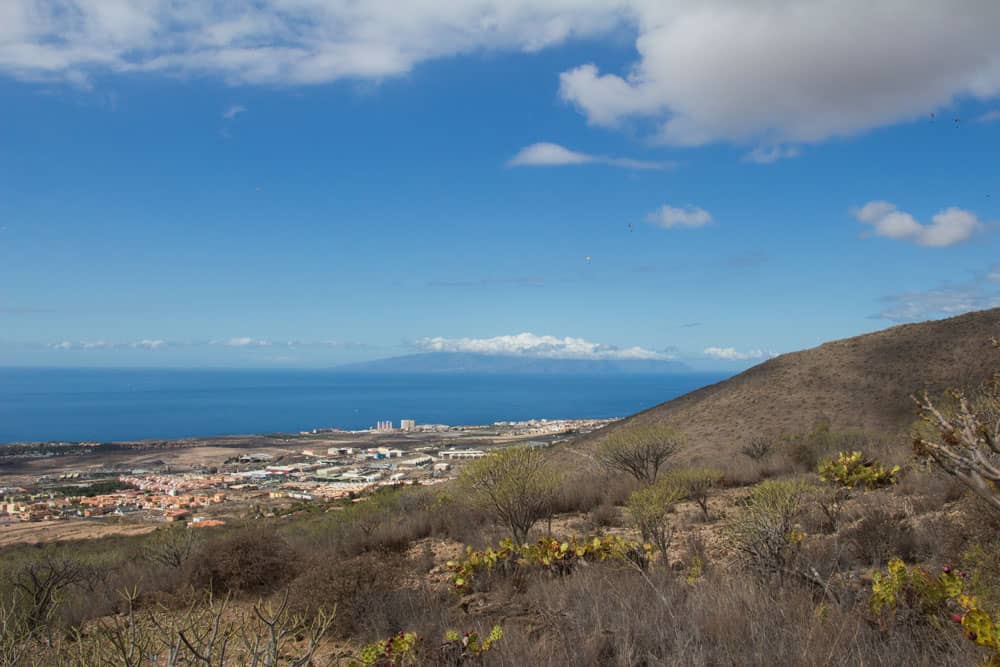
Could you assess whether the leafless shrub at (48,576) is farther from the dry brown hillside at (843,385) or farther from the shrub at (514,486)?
the dry brown hillside at (843,385)

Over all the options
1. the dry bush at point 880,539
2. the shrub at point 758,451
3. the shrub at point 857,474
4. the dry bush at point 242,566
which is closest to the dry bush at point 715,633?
the dry bush at point 880,539

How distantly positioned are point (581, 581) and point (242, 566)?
18.8ft

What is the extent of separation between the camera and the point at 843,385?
122ft

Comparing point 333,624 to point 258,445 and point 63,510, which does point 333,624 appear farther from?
point 258,445

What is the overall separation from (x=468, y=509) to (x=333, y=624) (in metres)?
6.18

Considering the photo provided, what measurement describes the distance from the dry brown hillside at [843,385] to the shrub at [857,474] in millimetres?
15886

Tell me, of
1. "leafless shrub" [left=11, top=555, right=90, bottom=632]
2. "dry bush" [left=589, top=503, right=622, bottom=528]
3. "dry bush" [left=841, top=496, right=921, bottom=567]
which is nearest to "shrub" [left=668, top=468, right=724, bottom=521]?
"dry bush" [left=589, top=503, right=622, bottom=528]

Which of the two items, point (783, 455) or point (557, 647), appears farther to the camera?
point (783, 455)

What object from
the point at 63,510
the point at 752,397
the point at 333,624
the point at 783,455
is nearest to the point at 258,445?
the point at 63,510

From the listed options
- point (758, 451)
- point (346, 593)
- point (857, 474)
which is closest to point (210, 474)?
point (758, 451)

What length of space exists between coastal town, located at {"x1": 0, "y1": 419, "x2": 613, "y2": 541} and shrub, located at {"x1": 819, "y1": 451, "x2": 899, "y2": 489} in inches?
279

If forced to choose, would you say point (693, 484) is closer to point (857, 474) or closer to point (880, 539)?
point (857, 474)

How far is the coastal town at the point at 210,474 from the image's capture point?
30234 millimetres

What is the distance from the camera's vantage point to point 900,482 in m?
11.8
